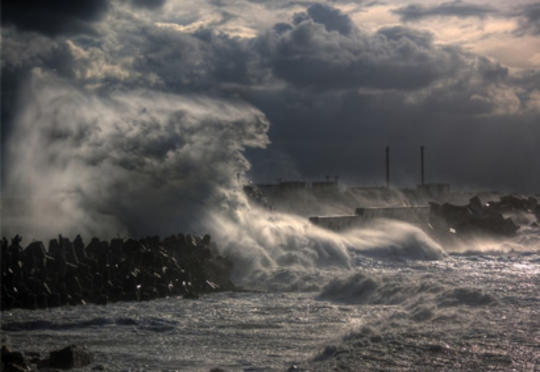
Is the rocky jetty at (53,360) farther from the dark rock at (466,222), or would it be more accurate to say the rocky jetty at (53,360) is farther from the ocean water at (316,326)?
the dark rock at (466,222)

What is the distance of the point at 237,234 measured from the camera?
55.5ft

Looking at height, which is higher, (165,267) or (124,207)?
(124,207)

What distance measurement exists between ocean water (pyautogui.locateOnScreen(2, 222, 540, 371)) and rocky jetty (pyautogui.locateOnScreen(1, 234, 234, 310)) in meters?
0.40

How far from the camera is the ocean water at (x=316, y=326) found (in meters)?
8.03

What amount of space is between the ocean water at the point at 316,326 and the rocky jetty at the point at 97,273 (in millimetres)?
400

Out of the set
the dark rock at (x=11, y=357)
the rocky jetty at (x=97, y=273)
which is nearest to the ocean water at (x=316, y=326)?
the rocky jetty at (x=97, y=273)

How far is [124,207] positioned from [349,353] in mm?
10106

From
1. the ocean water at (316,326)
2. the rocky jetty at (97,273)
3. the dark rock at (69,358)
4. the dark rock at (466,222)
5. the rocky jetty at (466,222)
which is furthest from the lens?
the dark rock at (466,222)

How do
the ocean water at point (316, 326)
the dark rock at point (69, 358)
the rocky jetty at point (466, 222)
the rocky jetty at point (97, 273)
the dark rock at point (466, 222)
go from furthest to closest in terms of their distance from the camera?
1. the dark rock at point (466, 222)
2. the rocky jetty at point (466, 222)
3. the rocky jetty at point (97, 273)
4. the ocean water at point (316, 326)
5. the dark rock at point (69, 358)

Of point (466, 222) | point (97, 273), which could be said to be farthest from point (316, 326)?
point (466, 222)

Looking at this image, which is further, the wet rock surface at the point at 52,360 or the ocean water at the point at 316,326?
the ocean water at the point at 316,326

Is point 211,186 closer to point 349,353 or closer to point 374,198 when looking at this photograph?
point 349,353

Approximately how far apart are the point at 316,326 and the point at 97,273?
4.54m

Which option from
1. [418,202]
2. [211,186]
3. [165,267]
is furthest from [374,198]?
[165,267]
